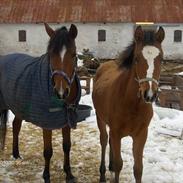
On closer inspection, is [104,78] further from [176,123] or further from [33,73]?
[176,123]

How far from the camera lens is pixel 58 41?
4.74 meters

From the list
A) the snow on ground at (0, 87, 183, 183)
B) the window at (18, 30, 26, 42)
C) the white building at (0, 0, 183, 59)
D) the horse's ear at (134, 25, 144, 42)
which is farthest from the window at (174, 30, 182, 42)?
the horse's ear at (134, 25, 144, 42)

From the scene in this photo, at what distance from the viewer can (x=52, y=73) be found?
4766 mm

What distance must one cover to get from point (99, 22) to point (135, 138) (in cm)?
2126

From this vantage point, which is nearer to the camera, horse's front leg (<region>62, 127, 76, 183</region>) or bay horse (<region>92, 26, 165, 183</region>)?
bay horse (<region>92, 26, 165, 183</region>)

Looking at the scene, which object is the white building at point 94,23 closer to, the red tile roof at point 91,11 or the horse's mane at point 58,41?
the red tile roof at point 91,11

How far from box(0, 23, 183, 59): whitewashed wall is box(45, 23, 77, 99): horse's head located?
20982mm

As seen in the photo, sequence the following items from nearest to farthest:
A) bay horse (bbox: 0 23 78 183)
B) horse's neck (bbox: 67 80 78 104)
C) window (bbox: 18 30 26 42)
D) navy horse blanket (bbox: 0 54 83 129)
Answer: bay horse (bbox: 0 23 78 183), navy horse blanket (bbox: 0 54 83 129), horse's neck (bbox: 67 80 78 104), window (bbox: 18 30 26 42)

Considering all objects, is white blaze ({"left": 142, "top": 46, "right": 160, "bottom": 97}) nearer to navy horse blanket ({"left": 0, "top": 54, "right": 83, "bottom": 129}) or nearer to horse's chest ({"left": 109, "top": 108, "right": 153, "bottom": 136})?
horse's chest ({"left": 109, "top": 108, "right": 153, "bottom": 136})

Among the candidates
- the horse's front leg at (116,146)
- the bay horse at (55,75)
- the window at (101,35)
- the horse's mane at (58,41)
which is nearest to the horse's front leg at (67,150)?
the bay horse at (55,75)

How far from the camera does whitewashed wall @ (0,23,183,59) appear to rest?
25688 millimetres

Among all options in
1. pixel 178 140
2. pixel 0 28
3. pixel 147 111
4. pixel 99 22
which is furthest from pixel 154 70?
pixel 0 28

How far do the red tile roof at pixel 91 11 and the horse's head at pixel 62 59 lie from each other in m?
21.0

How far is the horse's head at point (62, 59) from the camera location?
15.1ft
